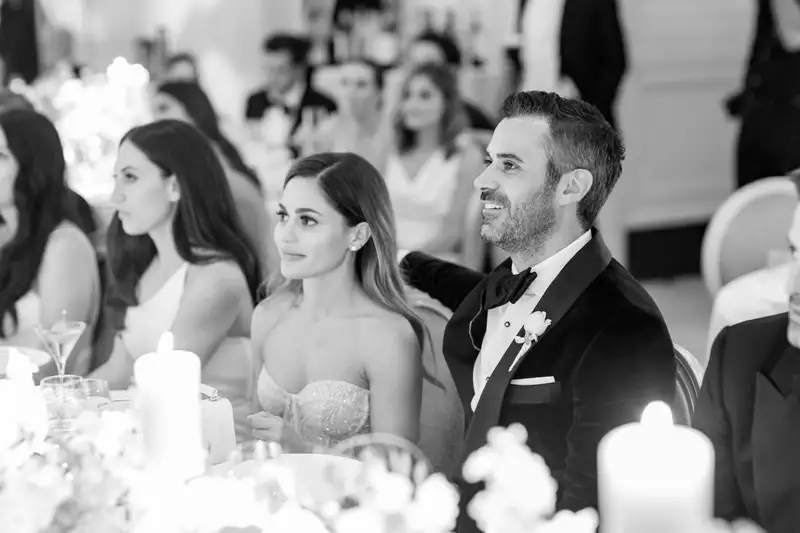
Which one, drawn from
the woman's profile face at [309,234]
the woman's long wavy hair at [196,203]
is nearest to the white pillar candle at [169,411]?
the woman's profile face at [309,234]

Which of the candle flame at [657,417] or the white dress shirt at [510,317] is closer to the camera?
the candle flame at [657,417]

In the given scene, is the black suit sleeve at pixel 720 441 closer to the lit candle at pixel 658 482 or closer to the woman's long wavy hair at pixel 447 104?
the lit candle at pixel 658 482

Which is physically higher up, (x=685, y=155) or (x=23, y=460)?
(x=23, y=460)

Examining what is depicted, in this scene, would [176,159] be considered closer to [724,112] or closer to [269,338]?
[269,338]

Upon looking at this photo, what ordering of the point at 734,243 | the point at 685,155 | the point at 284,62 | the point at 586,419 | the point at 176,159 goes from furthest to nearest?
the point at 284,62 < the point at 685,155 < the point at 734,243 < the point at 176,159 < the point at 586,419

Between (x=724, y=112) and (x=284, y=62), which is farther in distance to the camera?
(x=284, y=62)

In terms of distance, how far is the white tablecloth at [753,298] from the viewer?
269 cm

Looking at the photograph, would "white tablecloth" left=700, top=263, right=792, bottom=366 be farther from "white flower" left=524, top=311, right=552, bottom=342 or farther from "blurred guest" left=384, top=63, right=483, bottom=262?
"blurred guest" left=384, top=63, right=483, bottom=262

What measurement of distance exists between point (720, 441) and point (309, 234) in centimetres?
100

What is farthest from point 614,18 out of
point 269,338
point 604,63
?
point 269,338

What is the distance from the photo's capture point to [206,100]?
16.5ft

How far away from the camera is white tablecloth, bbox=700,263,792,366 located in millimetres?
2686

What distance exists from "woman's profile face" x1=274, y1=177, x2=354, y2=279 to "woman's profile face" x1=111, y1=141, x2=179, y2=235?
0.60 metres

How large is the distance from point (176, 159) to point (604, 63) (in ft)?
11.4
